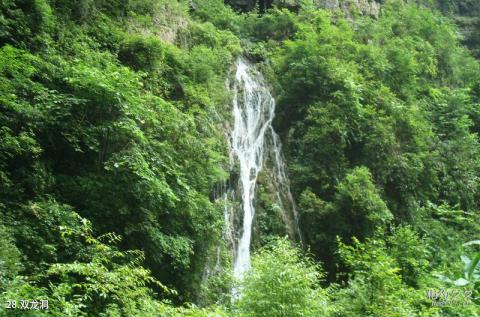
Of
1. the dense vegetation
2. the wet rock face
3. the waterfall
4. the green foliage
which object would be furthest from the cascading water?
the wet rock face

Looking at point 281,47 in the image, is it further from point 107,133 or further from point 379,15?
point 107,133

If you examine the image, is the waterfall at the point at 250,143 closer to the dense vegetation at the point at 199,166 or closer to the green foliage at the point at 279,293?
the dense vegetation at the point at 199,166

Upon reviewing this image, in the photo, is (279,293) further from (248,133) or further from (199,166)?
(248,133)

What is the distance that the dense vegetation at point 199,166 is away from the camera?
6.28m

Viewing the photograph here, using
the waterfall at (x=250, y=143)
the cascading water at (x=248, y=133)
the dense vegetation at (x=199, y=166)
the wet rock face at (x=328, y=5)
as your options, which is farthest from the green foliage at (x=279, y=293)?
the wet rock face at (x=328, y=5)

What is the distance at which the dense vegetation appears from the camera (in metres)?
6.28

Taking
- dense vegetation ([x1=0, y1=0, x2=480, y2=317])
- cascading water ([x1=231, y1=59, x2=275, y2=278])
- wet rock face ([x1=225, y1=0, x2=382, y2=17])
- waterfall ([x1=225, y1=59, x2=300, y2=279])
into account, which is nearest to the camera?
dense vegetation ([x1=0, y1=0, x2=480, y2=317])

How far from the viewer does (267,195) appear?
12086 mm

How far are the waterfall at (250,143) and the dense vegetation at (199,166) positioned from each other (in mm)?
447

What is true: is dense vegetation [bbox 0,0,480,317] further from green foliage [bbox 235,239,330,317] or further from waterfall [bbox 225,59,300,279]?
waterfall [bbox 225,59,300,279]

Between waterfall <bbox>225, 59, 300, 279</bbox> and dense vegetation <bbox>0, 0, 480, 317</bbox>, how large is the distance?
1.47 feet

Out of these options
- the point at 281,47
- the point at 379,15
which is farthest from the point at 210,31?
the point at 379,15

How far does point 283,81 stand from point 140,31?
5474 mm

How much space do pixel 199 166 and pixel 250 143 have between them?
13.8ft
